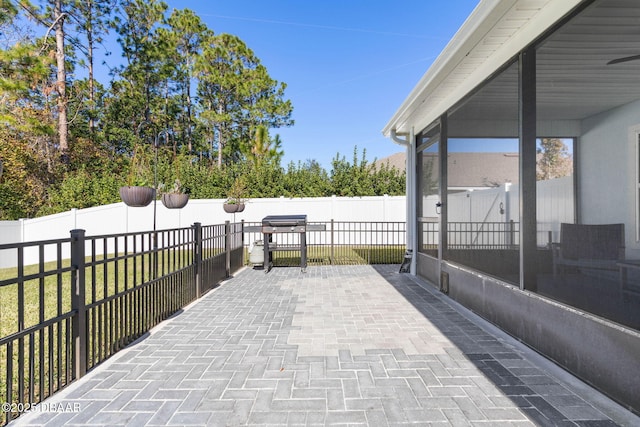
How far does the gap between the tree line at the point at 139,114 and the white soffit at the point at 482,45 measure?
343 inches

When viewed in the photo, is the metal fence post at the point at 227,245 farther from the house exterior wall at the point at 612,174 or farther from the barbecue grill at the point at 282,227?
the house exterior wall at the point at 612,174

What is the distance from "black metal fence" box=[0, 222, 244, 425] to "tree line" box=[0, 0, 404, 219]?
319 inches

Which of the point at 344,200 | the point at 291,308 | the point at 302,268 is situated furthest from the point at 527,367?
the point at 344,200

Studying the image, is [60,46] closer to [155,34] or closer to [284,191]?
[155,34]

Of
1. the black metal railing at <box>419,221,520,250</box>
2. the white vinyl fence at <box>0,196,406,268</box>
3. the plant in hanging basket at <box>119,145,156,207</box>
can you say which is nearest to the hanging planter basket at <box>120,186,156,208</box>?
the plant in hanging basket at <box>119,145,156,207</box>

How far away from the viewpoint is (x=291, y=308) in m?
4.33

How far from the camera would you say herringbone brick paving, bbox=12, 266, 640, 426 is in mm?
1963

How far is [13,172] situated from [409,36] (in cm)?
1732

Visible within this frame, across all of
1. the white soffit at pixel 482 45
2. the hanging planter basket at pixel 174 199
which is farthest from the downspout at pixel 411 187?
the hanging planter basket at pixel 174 199

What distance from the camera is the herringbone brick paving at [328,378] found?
1.96 meters

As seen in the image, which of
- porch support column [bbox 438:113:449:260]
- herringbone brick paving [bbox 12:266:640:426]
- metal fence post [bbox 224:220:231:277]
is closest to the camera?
herringbone brick paving [bbox 12:266:640:426]

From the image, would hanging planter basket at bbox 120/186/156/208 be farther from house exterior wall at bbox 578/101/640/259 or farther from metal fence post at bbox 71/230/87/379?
house exterior wall at bbox 578/101/640/259

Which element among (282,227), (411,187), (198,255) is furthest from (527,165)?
(282,227)

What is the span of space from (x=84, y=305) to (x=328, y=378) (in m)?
2.00
